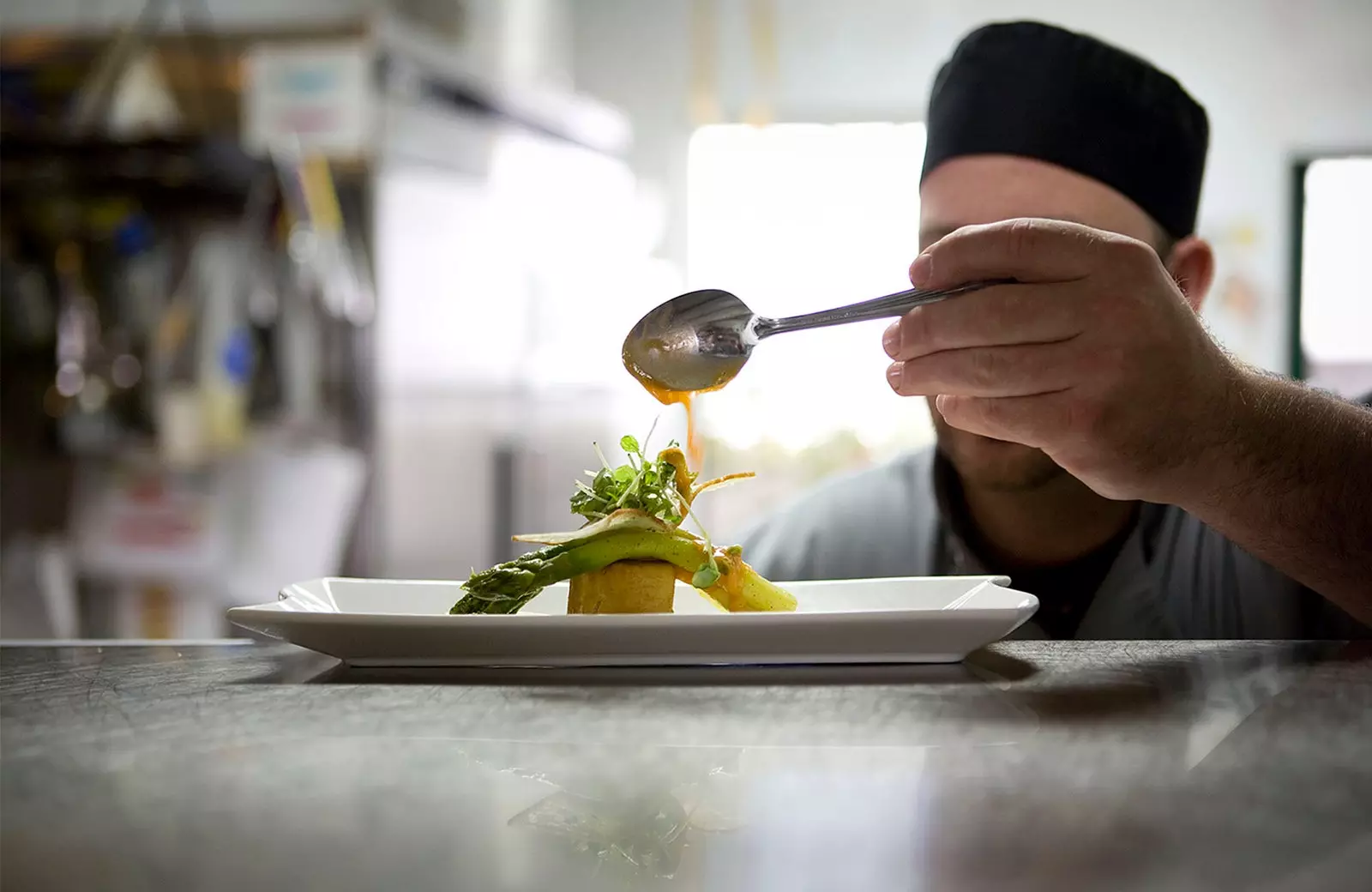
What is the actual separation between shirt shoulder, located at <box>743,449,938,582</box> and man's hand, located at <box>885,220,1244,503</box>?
833mm

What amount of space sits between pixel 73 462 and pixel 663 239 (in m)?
2.87

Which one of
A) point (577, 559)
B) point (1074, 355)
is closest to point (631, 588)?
point (577, 559)

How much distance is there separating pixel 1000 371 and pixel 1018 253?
97mm

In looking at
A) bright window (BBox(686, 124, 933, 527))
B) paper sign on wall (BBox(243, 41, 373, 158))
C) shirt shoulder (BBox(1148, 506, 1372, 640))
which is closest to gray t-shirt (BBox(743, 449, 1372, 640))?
shirt shoulder (BBox(1148, 506, 1372, 640))

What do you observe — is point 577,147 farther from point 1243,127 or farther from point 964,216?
point 1243,127

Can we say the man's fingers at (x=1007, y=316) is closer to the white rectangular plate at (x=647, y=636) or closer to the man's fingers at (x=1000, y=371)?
the man's fingers at (x=1000, y=371)

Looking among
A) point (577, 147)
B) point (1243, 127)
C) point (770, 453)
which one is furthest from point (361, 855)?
point (1243, 127)

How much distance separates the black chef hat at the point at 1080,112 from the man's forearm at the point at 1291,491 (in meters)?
0.69

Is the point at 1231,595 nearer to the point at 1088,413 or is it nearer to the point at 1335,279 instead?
the point at 1088,413

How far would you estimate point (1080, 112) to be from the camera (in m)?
1.72

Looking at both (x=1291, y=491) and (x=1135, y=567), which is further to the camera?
(x=1135, y=567)

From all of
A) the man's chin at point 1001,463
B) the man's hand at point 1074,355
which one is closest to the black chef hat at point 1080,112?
the man's chin at point 1001,463

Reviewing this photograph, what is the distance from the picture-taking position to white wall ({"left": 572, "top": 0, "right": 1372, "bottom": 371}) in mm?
5234

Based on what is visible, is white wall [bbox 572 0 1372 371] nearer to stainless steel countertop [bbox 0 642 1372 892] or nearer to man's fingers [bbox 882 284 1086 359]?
man's fingers [bbox 882 284 1086 359]
